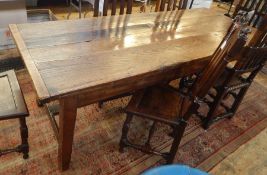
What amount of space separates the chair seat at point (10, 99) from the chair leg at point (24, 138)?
0.31ft

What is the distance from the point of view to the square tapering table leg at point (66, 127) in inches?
43.9

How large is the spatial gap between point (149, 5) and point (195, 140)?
10.4ft

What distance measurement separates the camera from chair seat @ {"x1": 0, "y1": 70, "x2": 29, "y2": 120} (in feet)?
3.93

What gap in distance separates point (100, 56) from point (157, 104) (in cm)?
50

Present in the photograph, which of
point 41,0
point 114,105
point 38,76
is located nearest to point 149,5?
point 41,0

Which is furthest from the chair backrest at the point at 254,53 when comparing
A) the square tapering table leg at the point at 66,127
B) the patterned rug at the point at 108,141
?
the square tapering table leg at the point at 66,127

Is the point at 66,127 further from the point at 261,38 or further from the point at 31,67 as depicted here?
the point at 261,38

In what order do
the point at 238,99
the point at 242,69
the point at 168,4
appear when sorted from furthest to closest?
the point at 168,4, the point at 238,99, the point at 242,69

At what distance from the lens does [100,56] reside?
4.12ft

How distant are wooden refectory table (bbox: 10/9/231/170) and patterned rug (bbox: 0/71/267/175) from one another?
19 centimetres

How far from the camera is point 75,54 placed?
123 cm

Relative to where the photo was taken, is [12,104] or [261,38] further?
[261,38]

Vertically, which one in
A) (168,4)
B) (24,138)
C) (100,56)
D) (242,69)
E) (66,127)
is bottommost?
(24,138)

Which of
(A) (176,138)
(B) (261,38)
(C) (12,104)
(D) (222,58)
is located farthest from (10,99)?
(B) (261,38)
